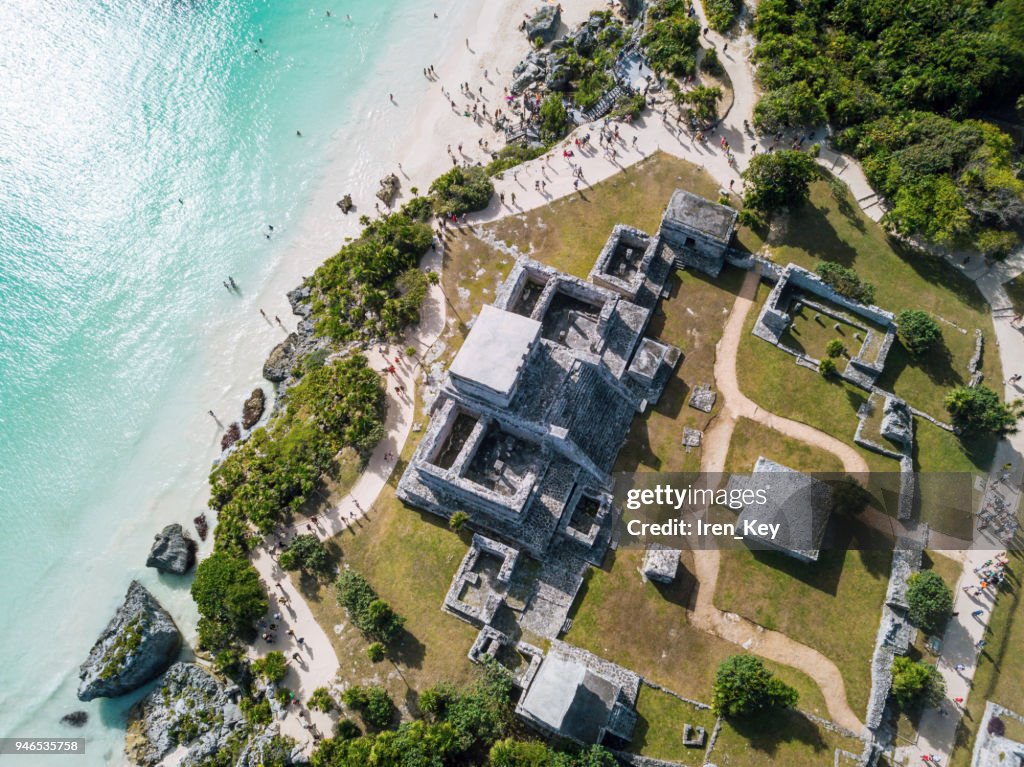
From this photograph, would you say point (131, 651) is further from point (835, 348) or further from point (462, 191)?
point (835, 348)

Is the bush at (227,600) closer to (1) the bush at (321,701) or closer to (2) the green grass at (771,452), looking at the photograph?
(1) the bush at (321,701)

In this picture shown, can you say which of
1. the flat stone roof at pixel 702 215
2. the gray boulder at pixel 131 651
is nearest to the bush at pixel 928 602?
the flat stone roof at pixel 702 215

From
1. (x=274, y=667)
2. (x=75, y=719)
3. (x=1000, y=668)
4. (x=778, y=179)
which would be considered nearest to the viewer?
(x=1000, y=668)

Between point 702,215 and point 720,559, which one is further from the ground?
point 702,215

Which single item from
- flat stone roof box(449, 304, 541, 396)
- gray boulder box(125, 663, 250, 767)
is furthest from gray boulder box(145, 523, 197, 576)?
flat stone roof box(449, 304, 541, 396)

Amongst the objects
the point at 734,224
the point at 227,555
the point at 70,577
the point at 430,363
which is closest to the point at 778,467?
the point at 734,224

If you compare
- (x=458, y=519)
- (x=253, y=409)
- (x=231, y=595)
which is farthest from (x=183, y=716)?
(x=458, y=519)
